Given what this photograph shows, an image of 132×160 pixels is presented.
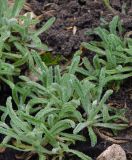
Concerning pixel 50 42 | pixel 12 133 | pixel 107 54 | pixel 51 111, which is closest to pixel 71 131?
pixel 51 111

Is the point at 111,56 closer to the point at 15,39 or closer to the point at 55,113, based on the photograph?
the point at 55,113

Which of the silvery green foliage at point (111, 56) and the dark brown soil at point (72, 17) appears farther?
the dark brown soil at point (72, 17)

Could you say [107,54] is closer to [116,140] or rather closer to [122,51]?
[122,51]

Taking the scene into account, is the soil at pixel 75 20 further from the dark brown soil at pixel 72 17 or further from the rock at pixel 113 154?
the rock at pixel 113 154

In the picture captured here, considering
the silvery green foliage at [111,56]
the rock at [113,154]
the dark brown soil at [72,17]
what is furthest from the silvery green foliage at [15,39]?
the rock at [113,154]

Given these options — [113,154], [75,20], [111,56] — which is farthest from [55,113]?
[75,20]

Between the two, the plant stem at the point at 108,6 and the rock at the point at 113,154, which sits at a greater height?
the plant stem at the point at 108,6
